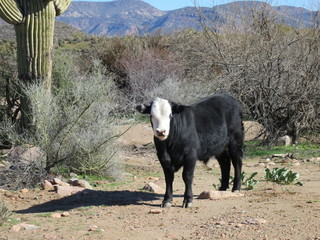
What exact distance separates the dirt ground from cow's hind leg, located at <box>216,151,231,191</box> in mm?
388

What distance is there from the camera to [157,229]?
728 cm

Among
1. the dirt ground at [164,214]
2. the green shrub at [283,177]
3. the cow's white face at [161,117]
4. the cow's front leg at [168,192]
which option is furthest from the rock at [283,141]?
the cow's white face at [161,117]

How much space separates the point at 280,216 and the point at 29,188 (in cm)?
471

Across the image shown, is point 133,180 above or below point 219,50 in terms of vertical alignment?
below

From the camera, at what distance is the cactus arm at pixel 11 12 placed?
476 inches

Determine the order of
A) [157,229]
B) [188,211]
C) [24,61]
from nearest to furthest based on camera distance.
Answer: [157,229] → [188,211] → [24,61]

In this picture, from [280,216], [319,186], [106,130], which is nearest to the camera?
[280,216]

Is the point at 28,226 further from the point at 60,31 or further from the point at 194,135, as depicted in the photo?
the point at 60,31

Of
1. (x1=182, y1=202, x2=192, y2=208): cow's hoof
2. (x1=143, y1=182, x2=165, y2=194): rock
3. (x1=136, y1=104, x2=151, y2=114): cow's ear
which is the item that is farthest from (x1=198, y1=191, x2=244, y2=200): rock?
(x1=136, y1=104, x2=151, y2=114): cow's ear

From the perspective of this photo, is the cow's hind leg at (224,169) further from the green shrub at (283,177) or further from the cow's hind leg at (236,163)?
the green shrub at (283,177)

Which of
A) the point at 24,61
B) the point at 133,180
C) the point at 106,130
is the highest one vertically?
the point at 24,61

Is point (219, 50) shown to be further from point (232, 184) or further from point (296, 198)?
point (296, 198)

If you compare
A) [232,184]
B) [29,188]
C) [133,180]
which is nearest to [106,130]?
[133,180]

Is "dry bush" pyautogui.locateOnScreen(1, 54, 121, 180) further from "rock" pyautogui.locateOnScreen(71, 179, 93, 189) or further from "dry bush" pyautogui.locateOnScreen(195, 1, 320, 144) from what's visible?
"dry bush" pyautogui.locateOnScreen(195, 1, 320, 144)
